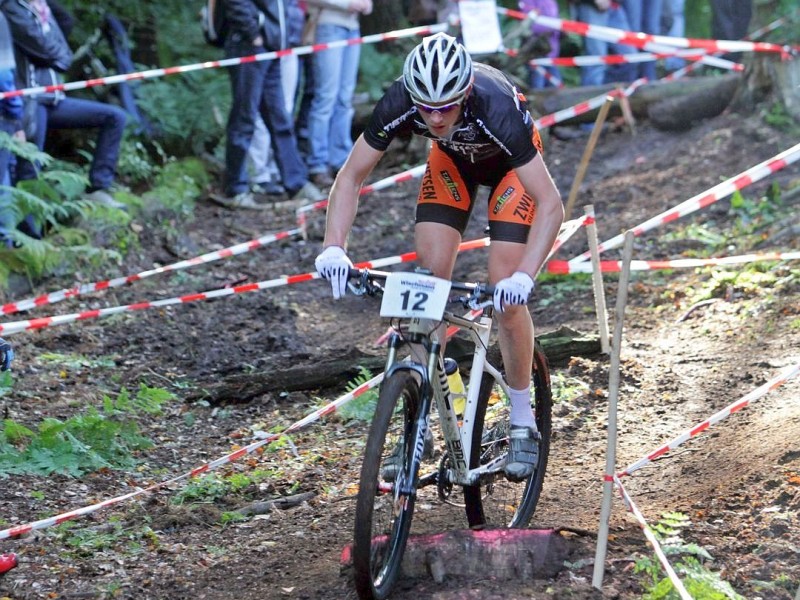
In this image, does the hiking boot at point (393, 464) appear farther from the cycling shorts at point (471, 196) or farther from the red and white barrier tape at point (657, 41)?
the red and white barrier tape at point (657, 41)

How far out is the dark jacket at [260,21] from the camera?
34.0 ft

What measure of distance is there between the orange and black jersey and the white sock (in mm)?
989

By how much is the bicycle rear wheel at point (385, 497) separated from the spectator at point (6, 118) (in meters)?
4.92

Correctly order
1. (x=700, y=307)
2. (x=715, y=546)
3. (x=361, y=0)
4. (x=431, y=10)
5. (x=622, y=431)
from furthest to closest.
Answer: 1. (x=431, y=10)
2. (x=361, y=0)
3. (x=700, y=307)
4. (x=622, y=431)
5. (x=715, y=546)

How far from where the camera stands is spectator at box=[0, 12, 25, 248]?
7.96 m

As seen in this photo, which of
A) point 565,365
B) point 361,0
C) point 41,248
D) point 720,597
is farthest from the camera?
point 361,0

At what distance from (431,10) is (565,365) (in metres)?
6.86

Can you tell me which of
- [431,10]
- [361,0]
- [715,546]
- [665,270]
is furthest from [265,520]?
[431,10]

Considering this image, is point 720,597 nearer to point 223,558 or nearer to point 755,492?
point 755,492

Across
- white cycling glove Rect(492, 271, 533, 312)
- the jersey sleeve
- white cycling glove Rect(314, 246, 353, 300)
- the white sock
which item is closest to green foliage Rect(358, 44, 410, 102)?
the jersey sleeve

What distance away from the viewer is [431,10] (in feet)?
41.3

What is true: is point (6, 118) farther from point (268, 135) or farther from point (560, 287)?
point (560, 287)

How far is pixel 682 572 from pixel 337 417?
2.93 metres

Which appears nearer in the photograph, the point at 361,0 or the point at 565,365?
the point at 565,365
